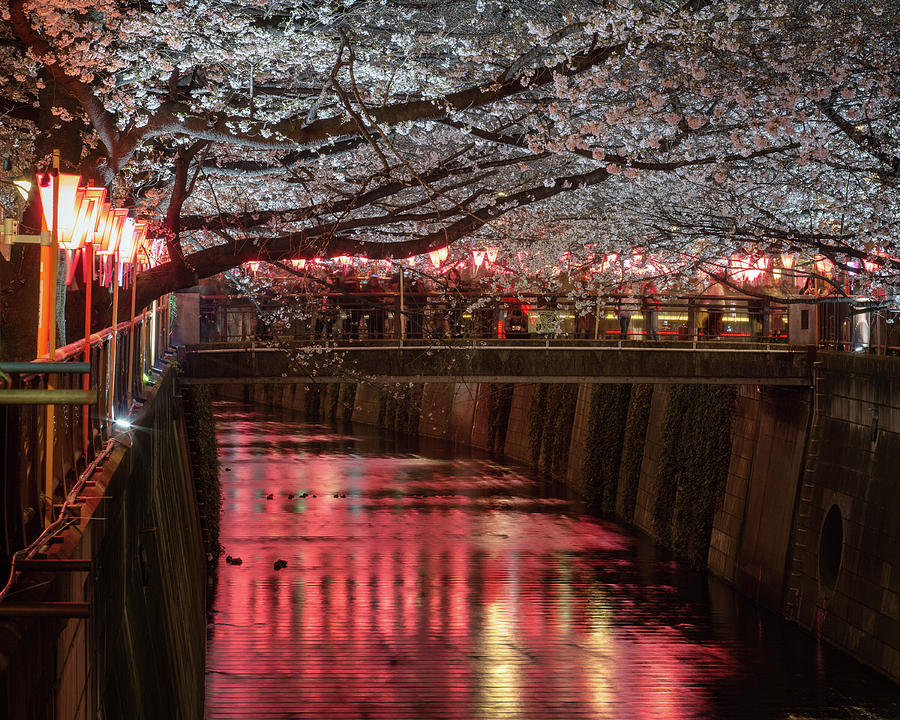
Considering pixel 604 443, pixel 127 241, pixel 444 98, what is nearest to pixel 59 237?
pixel 127 241

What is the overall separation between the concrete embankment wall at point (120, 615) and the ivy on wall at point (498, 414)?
25242 mm

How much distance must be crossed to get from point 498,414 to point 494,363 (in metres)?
19.4

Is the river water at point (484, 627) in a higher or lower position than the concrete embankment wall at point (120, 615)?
lower

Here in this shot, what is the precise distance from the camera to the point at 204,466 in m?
20.0

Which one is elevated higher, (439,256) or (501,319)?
(439,256)

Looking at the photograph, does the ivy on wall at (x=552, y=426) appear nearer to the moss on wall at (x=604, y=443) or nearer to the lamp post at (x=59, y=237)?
the moss on wall at (x=604, y=443)

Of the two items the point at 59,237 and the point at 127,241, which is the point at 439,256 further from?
the point at 59,237

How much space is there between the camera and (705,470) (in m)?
22.0

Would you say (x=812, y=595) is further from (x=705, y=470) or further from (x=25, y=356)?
(x=25, y=356)

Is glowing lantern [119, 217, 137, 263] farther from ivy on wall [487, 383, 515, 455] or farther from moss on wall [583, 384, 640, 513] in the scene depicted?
ivy on wall [487, 383, 515, 455]

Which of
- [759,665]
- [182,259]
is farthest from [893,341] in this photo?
[182,259]

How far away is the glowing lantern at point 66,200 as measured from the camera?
634 cm

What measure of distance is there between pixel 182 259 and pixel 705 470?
1307 cm

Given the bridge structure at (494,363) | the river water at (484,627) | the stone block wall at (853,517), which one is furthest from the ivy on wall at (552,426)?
the stone block wall at (853,517)
